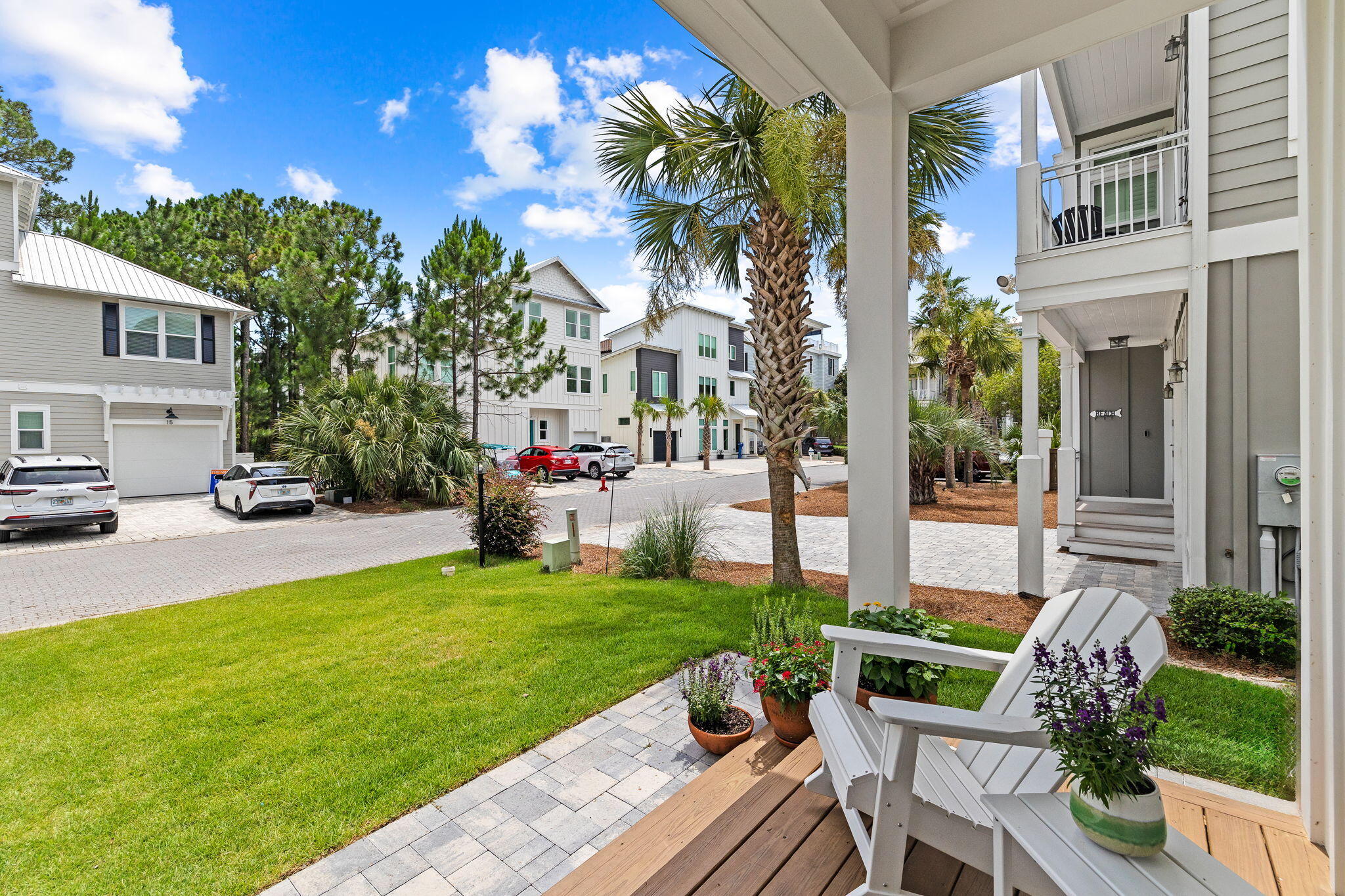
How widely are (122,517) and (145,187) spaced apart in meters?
17.7

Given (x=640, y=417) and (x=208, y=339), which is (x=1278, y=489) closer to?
(x=208, y=339)

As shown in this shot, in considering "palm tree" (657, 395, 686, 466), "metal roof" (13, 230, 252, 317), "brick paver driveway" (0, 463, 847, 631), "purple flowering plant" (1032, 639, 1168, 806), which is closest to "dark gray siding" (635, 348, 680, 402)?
"palm tree" (657, 395, 686, 466)

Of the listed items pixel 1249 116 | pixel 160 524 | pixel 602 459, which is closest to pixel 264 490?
pixel 160 524

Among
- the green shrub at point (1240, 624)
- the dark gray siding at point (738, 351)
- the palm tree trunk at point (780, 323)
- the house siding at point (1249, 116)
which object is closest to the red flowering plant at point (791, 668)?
the palm tree trunk at point (780, 323)

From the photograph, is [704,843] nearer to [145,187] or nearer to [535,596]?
[535,596]

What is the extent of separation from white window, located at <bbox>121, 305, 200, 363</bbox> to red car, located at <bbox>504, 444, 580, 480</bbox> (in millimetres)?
9767

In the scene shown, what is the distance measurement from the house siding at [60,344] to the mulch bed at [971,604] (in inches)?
584

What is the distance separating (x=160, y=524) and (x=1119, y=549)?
17160mm

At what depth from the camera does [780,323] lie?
6.02 metres

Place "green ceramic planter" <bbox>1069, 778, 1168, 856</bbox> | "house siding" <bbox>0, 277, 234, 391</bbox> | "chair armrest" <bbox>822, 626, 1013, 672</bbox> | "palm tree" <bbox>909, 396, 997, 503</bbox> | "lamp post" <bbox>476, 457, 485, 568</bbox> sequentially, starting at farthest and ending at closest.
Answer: "house siding" <bbox>0, 277, 234, 391</bbox>
"palm tree" <bbox>909, 396, 997, 503</bbox>
"lamp post" <bbox>476, 457, 485, 568</bbox>
"chair armrest" <bbox>822, 626, 1013, 672</bbox>
"green ceramic planter" <bbox>1069, 778, 1168, 856</bbox>

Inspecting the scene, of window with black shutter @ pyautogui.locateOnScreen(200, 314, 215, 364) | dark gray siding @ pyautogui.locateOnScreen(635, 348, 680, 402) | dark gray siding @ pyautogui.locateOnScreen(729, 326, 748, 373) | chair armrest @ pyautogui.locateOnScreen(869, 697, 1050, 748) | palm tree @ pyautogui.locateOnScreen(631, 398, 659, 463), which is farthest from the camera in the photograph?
dark gray siding @ pyautogui.locateOnScreen(729, 326, 748, 373)

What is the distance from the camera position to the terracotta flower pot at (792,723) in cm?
268

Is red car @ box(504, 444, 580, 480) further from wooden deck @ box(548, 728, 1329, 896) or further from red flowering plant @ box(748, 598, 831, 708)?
wooden deck @ box(548, 728, 1329, 896)

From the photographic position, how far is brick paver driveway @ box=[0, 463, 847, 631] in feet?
22.3
